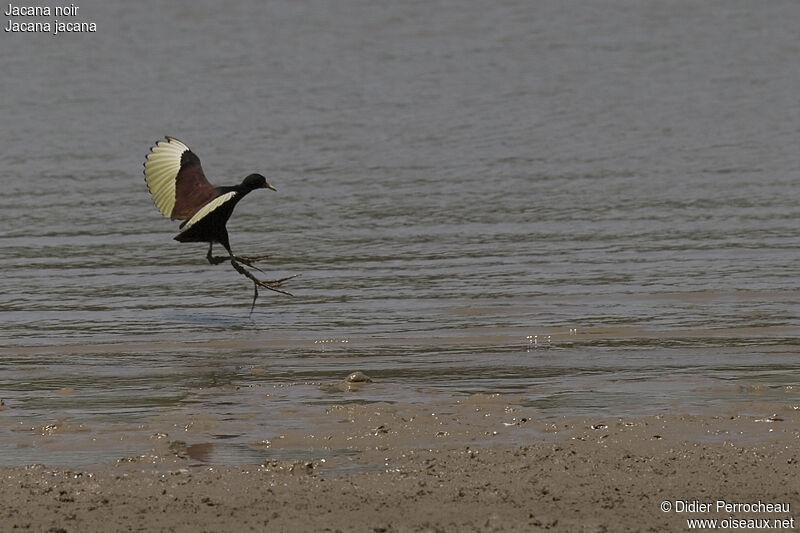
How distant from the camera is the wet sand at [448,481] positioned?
5.98 metres

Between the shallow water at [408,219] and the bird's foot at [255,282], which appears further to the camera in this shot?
the bird's foot at [255,282]

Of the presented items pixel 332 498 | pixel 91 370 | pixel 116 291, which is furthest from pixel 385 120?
pixel 332 498

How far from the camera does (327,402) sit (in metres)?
8.16

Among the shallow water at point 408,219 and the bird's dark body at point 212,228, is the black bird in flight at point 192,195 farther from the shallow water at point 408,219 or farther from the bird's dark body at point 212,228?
the shallow water at point 408,219

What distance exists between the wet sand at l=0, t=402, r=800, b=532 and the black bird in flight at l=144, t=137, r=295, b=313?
4080 mm

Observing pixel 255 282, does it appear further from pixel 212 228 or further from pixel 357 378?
pixel 357 378

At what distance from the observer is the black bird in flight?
37.4 feet

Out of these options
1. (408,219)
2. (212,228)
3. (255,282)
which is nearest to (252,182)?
(212,228)

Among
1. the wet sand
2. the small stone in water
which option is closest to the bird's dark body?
the small stone in water

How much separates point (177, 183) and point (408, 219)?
349 cm

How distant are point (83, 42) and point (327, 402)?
2073 centimetres

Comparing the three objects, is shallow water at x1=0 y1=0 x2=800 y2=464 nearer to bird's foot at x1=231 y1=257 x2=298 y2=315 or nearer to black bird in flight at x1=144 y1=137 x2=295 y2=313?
bird's foot at x1=231 y1=257 x2=298 y2=315

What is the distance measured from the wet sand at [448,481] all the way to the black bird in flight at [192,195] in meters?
4.08

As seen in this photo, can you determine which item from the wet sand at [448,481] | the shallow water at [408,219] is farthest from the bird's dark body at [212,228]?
the wet sand at [448,481]
